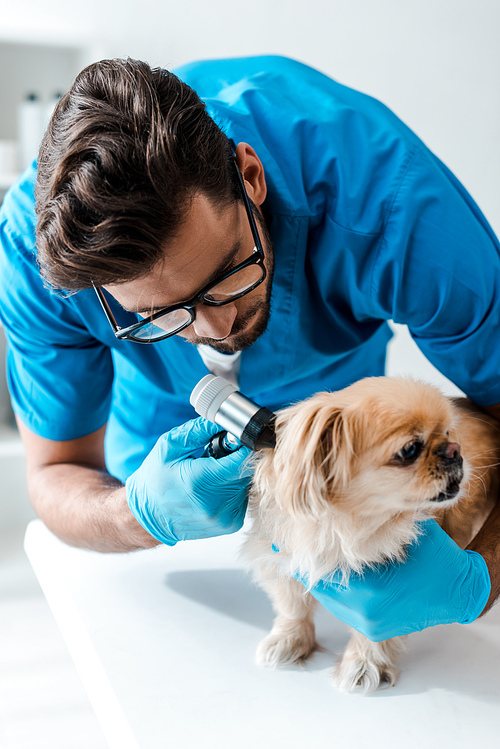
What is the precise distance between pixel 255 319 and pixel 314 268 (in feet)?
0.55

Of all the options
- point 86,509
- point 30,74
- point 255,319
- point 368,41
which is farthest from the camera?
point 30,74

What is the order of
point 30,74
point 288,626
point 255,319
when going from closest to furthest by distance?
point 288,626
point 255,319
point 30,74

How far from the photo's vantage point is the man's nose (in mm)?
888

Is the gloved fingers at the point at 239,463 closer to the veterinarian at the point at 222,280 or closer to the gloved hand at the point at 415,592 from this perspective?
the veterinarian at the point at 222,280

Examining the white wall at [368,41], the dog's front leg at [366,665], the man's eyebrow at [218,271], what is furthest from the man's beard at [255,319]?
the white wall at [368,41]

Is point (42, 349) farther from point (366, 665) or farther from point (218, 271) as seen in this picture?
point (366, 665)

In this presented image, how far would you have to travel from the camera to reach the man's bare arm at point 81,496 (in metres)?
1.10

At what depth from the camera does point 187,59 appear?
2.28 metres

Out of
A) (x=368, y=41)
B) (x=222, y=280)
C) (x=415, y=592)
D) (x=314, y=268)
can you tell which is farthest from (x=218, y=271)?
(x=368, y=41)

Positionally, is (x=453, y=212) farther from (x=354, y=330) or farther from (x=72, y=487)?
(x=72, y=487)

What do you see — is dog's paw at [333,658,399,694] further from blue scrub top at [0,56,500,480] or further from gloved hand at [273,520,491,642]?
blue scrub top at [0,56,500,480]

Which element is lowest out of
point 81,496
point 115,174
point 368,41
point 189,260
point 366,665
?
point 81,496

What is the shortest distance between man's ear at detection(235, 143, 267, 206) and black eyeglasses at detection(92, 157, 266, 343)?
0.05 metres

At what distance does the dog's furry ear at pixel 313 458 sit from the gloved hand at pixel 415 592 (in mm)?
173
